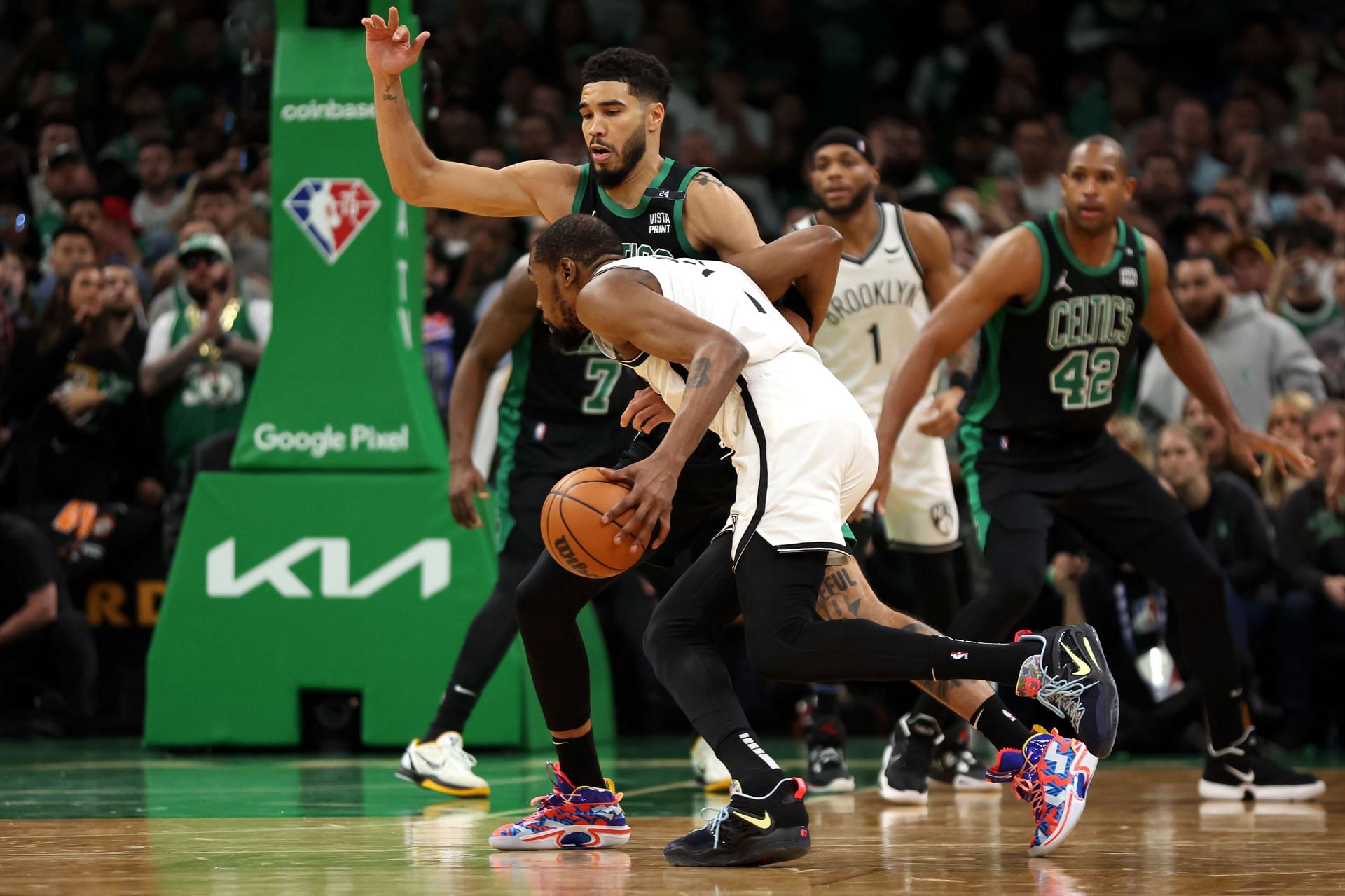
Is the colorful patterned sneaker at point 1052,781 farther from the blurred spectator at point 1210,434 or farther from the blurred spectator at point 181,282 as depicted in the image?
the blurred spectator at point 181,282

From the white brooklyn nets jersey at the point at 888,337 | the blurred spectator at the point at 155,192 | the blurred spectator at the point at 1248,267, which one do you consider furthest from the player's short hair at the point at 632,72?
the blurred spectator at the point at 155,192

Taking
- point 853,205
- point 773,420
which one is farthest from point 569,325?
point 853,205

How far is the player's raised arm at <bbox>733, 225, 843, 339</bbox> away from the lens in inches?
215

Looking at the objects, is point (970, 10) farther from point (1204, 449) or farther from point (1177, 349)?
point (1177, 349)

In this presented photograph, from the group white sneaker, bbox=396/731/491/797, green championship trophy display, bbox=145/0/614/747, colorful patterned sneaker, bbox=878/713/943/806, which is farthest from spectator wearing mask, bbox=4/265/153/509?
colorful patterned sneaker, bbox=878/713/943/806

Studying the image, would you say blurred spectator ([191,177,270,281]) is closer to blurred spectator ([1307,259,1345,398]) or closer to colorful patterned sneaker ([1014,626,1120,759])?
blurred spectator ([1307,259,1345,398])

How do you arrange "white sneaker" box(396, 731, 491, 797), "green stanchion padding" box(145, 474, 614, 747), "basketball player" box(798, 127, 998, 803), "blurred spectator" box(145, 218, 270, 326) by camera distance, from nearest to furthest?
"white sneaker" box(396, 731, 491, 797) → "basketball player" box(798, 127, 998, 803) → "green stanchion padding" box(145, 474, 614, 747) → "blurred spectator" box(145, 218, 270, 326)

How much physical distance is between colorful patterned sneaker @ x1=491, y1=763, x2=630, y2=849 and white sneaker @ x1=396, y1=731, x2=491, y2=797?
1419 millimetres

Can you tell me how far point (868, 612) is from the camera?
518 centimetres

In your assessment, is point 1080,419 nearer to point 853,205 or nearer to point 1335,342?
point 853,205

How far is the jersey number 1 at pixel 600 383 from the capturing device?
763 cm

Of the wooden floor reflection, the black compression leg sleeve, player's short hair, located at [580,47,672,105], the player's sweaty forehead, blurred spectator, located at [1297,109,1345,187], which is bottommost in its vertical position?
the wooden floor reflection

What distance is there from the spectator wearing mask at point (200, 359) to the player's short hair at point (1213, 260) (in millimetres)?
5267

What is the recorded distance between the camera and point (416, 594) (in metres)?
8.72
